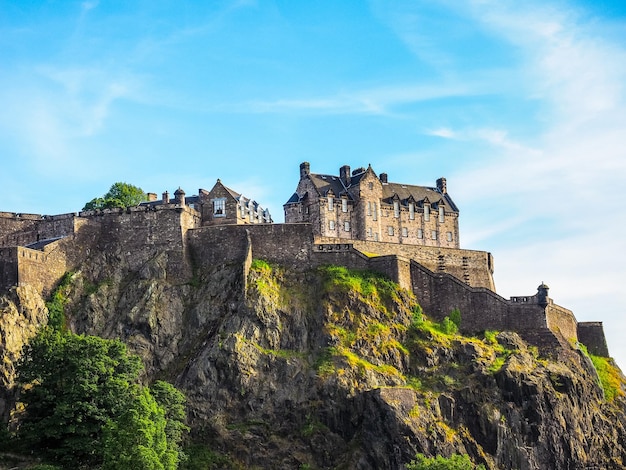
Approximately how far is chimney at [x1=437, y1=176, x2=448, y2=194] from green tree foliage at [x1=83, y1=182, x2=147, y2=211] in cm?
2893

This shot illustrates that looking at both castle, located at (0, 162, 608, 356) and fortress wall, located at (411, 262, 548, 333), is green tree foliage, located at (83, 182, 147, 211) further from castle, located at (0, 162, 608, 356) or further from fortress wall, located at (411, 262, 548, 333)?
fortress wall, located at (411, 262, 548, 333)

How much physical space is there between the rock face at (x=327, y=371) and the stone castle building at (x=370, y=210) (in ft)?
36.3

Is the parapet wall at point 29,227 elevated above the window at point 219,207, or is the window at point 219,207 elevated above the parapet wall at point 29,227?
the window at point 219,207

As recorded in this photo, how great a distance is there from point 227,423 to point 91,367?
443 inches

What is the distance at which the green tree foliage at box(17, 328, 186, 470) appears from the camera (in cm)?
6303

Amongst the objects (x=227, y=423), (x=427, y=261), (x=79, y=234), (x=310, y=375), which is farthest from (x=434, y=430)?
(x=79, y=234)

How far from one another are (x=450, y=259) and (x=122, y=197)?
30.0 metres

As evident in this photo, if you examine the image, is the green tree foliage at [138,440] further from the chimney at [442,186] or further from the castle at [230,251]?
the chimney at [442,186]

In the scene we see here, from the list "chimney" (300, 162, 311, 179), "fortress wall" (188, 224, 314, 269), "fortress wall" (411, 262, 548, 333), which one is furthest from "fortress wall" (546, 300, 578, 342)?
"chimney" (300, 162, 311, 179)

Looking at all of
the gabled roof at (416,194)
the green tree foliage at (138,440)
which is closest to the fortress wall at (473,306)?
the gabled roof at (416,194)

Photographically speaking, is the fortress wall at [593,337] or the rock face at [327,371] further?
the fortress wall at [593,337]

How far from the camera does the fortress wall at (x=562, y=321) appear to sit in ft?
283

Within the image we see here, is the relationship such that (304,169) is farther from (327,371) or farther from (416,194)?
(327,371)

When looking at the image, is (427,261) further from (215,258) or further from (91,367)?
(91,367)
